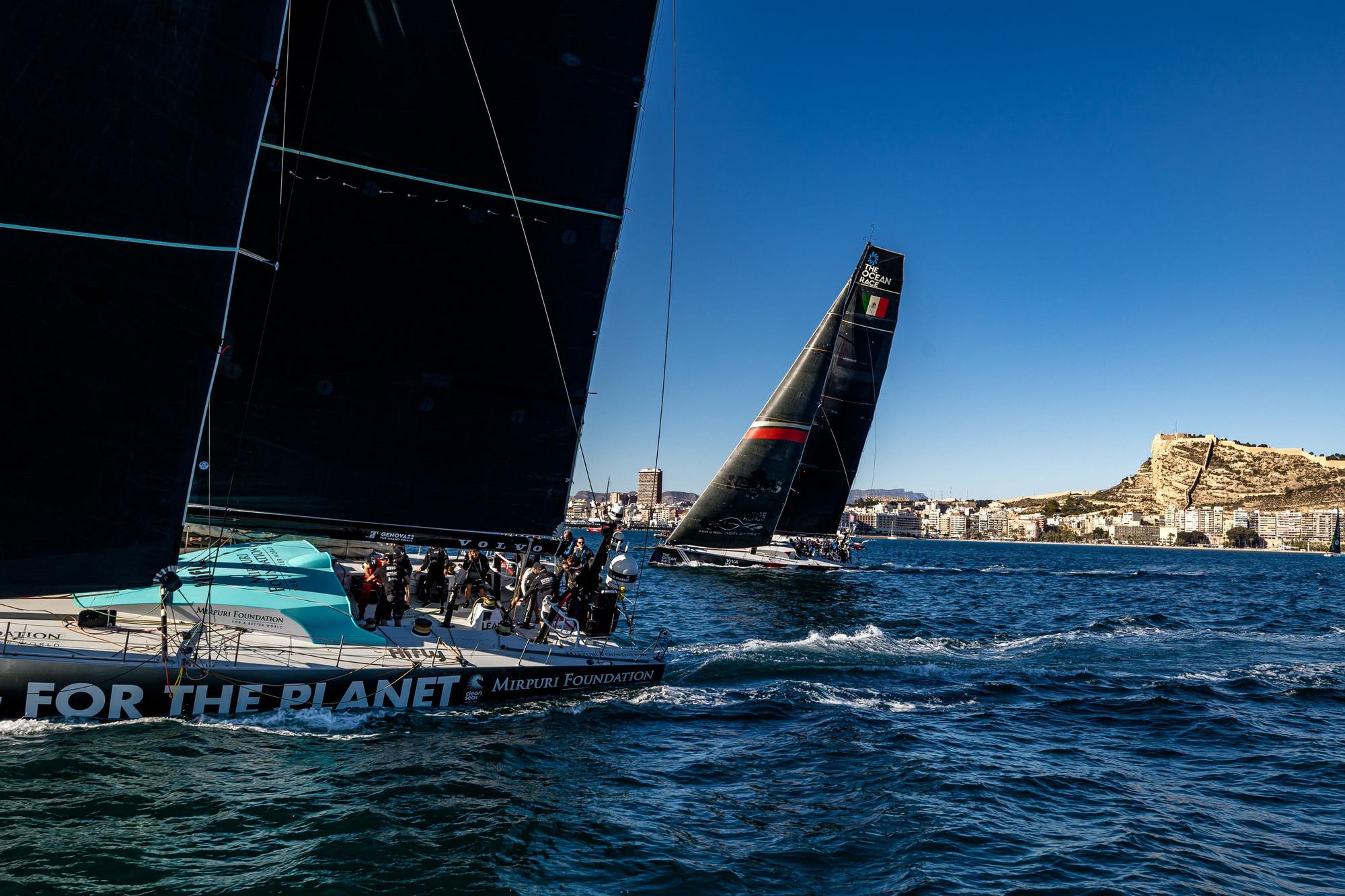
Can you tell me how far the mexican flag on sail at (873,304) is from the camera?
43.2 metres

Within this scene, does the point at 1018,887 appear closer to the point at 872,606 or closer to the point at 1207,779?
the point at 1207,779

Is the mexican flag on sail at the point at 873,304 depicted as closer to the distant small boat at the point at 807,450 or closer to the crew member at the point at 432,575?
the distant small boat at the point at 807,450

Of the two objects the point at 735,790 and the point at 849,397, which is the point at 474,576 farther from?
the point at 849,397

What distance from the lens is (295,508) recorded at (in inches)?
516

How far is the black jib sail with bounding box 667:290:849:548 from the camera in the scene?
41.6 meters

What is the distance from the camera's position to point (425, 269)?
13.2 m

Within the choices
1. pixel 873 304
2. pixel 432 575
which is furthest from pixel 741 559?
pixel 432 575

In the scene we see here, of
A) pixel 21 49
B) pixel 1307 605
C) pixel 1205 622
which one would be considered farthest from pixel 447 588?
pixel 1307 605

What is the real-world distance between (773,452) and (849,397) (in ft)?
19.1

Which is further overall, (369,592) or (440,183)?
(369,592)

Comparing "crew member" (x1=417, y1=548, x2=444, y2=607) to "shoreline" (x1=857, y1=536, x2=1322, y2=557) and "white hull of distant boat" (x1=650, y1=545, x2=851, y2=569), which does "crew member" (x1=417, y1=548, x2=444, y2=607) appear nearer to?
"white hull of distant boat" (x1=650, y1=545, x2=851, y2=569)

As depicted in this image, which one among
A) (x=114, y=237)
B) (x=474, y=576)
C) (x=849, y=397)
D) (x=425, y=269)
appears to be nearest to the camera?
(x=114, y=237)

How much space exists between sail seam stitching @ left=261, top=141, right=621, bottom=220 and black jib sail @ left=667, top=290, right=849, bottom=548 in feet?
92.1

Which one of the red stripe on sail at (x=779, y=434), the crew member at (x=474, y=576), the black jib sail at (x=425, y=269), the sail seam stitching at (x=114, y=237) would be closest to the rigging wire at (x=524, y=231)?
the black jib sail at (x=425, y=269)
